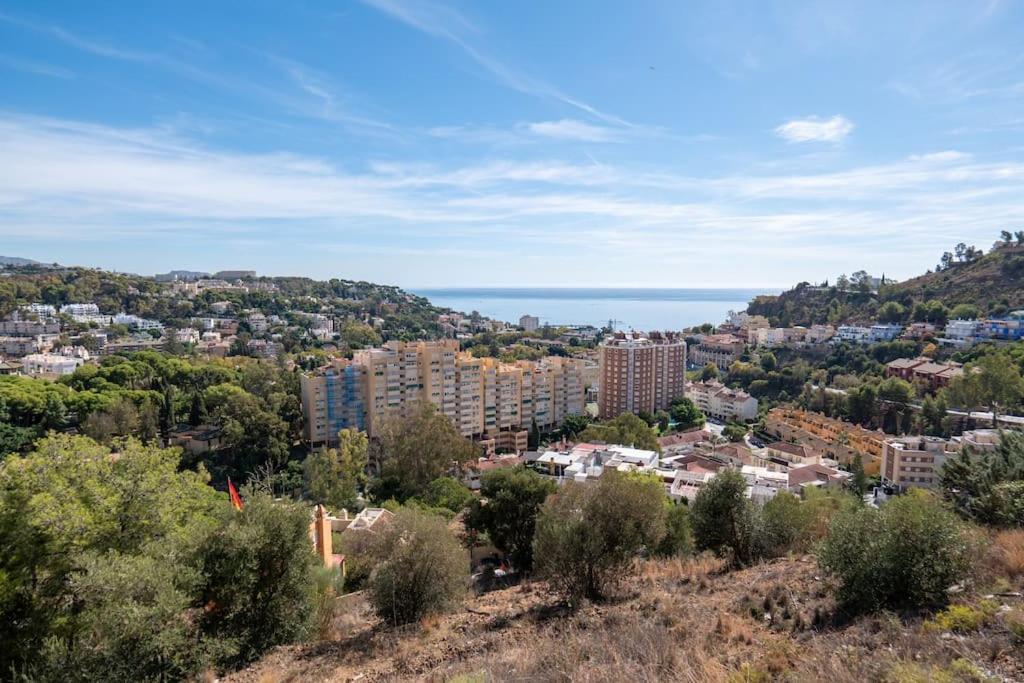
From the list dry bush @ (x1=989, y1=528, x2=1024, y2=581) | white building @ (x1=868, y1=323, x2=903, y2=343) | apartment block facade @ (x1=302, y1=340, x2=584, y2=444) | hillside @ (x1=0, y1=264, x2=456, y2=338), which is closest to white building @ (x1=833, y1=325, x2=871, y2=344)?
white building @ (x1=868, y1=323, x2=903, y2=343)

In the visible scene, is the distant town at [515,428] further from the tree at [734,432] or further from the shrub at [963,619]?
the shrub at [963,619]

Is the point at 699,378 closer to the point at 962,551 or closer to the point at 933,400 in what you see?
the point at 933,400

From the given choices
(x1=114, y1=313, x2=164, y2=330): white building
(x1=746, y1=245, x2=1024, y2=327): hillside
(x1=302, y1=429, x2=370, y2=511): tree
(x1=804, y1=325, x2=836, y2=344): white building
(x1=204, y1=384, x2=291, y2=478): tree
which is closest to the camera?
(x1=302, y1=429, x2=370, y2=511): tree

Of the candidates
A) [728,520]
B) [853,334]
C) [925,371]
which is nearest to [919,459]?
[728,520]

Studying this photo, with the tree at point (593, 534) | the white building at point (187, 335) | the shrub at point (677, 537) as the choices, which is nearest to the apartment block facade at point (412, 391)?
the shrub at point (677, 537)

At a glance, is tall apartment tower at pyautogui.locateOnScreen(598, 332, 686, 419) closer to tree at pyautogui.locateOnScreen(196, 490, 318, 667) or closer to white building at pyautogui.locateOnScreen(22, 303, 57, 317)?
tree at pyautogui.locateOnScreen(196, 490, 318, 667)

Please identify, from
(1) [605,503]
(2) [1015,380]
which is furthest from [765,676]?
(2) [1015,380]

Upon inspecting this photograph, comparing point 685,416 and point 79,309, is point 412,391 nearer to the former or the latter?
point 685,416
